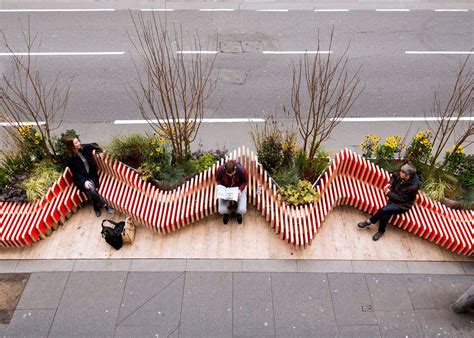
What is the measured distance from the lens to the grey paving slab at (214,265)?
666 centimetres

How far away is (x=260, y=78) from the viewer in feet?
36.6

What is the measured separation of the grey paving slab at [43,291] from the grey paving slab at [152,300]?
107 cm

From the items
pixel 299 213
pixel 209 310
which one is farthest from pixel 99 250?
pixel 299 213

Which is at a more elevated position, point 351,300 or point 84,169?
point 84,169

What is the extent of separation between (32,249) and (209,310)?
3311 mm

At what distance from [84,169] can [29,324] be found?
2.62 metres

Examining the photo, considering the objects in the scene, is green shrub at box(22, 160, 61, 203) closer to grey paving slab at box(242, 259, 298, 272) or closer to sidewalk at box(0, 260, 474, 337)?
sidewalk at box(0, 260, 474, 337)

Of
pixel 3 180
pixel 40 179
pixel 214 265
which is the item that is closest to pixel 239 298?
pixel 214 265

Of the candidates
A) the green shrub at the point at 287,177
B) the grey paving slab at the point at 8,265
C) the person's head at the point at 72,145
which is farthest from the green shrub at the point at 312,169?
the grey paving slab at the point at 8,265

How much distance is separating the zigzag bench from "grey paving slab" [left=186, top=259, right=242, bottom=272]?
0.77 m

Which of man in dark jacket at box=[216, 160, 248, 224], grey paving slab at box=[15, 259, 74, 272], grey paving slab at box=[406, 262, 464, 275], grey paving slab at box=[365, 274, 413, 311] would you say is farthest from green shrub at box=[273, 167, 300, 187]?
grey paving slab at box=[15, 259, 74, 272]

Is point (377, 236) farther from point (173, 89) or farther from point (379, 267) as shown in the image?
point (173, 89)

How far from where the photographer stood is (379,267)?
6.71m

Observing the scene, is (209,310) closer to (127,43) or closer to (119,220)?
(119,220)
